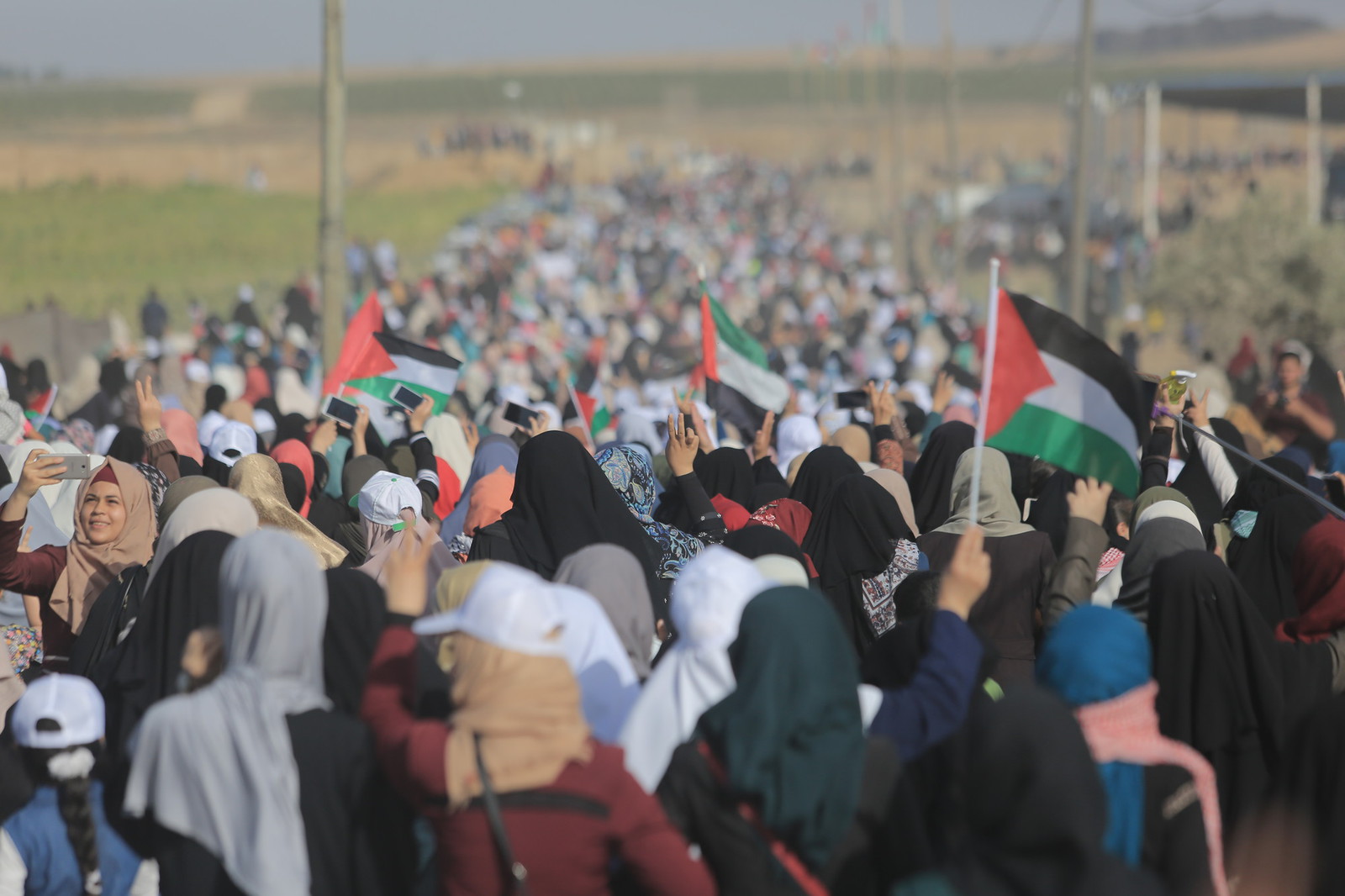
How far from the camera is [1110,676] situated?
9.89 feet

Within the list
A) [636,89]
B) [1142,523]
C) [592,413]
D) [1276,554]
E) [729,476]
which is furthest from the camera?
[636,89]

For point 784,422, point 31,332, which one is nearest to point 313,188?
point 31,332

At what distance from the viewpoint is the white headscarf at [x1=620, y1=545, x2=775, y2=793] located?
10.2 feet

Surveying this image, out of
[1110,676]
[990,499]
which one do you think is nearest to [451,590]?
[1110,676]

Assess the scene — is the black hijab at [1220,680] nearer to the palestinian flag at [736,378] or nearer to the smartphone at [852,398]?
the smartphone at [852,398]

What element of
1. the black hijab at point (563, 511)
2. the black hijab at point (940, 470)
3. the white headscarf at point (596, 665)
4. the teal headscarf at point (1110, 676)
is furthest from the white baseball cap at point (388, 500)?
the teal headscarf at point (1110, 676)

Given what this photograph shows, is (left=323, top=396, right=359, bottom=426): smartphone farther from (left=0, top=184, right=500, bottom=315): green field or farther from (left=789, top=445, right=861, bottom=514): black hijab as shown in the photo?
(left=0, top=184, right=500, bottom=315): green field

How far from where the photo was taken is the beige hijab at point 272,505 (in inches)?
193

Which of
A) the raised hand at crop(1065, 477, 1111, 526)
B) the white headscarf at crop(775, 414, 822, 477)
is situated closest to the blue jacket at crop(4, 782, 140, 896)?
the raised hand at crop(1065, 477, 1111, 526)

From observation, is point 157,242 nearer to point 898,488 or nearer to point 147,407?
point 147,407

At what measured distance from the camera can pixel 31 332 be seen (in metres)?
17.4

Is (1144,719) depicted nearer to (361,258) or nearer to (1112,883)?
(1112,883)

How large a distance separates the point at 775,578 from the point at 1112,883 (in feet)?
3.57

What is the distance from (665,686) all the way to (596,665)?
0.72 feet
